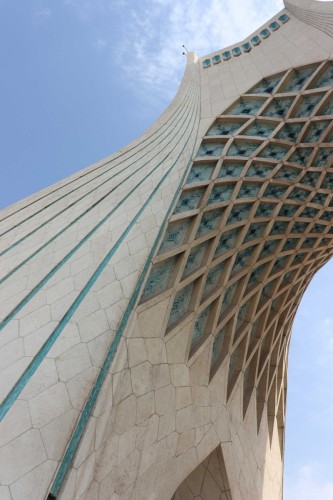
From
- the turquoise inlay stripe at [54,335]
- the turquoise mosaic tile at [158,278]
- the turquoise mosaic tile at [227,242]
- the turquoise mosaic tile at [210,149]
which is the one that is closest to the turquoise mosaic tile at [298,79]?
the turquoise mosaic tile at [210,149]

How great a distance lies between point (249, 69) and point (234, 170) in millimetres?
2567

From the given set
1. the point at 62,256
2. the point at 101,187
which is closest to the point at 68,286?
the point at 62,256

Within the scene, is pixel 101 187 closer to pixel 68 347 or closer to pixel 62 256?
pixel 62 256

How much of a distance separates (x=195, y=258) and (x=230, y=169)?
1578mm

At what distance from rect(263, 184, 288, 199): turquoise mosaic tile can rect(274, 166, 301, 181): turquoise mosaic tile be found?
14 centimetres

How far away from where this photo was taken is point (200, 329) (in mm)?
6012

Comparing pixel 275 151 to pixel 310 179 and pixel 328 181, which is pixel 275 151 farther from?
pixel 328 181

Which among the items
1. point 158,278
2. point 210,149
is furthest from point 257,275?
point 158,278

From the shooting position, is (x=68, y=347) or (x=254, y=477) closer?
(x=68, y=347)

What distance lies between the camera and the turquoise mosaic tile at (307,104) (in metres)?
6.79

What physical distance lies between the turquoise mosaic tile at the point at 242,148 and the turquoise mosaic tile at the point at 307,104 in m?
0.88

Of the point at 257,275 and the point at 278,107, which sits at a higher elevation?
the point at 278,107

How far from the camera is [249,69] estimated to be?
26.1 feet

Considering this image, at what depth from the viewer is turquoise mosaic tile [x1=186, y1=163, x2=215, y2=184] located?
6290 millimetres
